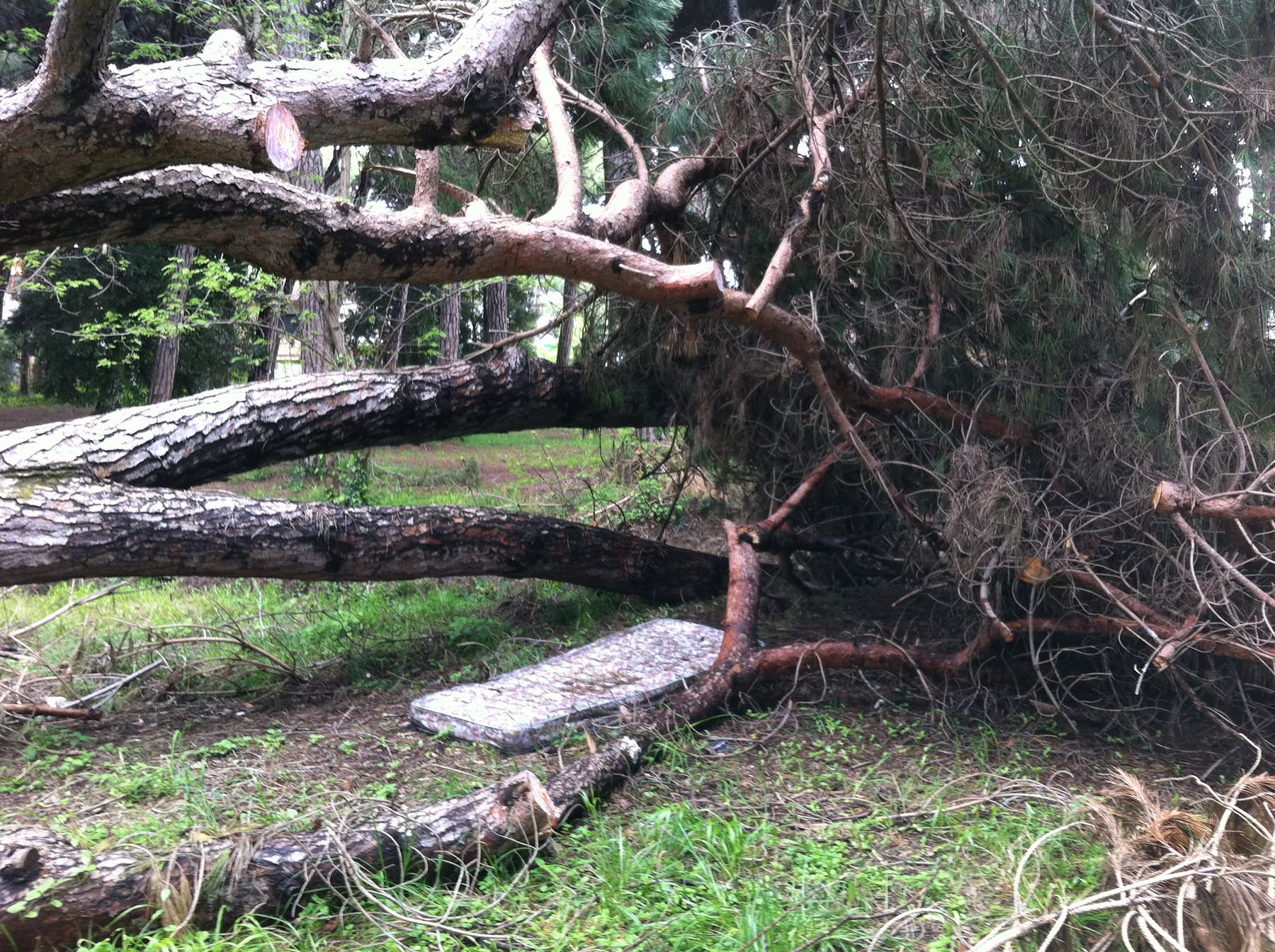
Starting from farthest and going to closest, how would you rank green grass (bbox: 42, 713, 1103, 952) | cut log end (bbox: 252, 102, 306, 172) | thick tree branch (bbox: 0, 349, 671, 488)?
thick tree branch (bbox: 0, 349, 671, 488), green grass (bbox: 42, 713, 1103, 952), cut log end (bbox: 252, 102, 306, 172)

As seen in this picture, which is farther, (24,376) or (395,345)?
(24,376)

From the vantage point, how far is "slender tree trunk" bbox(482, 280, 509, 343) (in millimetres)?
12727

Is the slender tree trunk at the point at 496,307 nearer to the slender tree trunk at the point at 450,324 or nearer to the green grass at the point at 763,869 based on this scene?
the slender tree trunk at the point at 450,324

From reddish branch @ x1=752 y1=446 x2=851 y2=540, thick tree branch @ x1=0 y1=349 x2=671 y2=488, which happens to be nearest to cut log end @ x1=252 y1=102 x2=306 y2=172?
thick tree branch @ x1=0 y1=349 x2=671 y2=488

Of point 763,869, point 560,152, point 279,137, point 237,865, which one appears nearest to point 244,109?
point 279,137

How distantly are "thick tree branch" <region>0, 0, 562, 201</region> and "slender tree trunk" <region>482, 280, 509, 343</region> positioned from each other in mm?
8663

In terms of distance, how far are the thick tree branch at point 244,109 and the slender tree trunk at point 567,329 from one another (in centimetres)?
288

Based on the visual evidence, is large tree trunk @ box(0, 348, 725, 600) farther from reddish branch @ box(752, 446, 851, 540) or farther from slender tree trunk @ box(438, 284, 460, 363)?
slender tree trunk @ box(438, 284, 460, 363)

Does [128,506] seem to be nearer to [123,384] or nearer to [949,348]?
[949,348]

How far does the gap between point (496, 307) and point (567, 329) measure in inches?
215

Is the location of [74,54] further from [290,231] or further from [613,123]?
[613,123]

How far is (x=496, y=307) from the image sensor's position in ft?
46.6

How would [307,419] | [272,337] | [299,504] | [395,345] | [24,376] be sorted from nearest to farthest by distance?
[299,504], [307,419], [395,345], [272,337], [24,376]

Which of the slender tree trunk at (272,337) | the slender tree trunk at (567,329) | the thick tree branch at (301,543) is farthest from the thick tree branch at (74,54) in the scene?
the slender tree trunk at (567,329)
